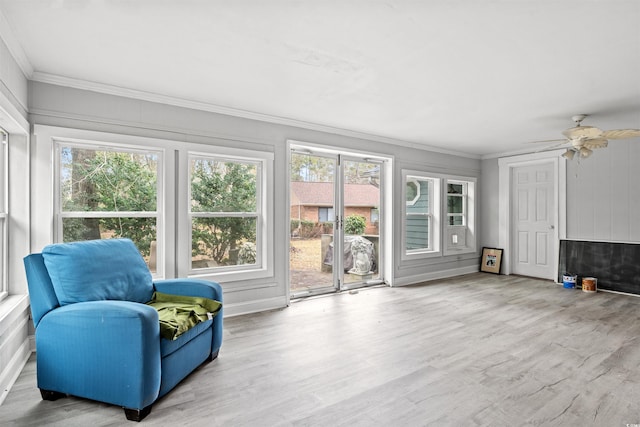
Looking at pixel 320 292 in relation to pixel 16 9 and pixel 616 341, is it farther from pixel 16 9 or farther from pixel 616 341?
pixel 16 9

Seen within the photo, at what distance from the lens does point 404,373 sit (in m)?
2.61

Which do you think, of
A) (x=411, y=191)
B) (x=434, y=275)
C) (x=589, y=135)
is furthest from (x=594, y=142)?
(x=434, y=275)

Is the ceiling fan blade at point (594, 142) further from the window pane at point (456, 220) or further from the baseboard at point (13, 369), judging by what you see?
the baseboard at point (13, 369)

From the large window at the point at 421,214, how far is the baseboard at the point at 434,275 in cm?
41

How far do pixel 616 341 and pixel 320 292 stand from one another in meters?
3.30

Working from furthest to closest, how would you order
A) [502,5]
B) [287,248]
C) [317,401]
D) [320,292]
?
[320,292] → [287,248] → [317,401] → [502,5]

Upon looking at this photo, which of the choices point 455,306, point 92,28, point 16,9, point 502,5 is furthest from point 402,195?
point 16,9

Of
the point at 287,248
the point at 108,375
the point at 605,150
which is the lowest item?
→ the point at 108,375

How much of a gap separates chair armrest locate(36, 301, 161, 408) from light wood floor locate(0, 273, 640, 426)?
146mm

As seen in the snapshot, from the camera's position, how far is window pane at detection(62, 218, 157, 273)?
3.17 m

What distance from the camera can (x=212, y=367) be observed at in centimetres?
269

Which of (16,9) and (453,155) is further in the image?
(453,155)

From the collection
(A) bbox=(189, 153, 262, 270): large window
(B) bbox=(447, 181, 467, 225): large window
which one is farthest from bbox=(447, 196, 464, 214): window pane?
(A) bbox=(189, 153, 262, 270): large window

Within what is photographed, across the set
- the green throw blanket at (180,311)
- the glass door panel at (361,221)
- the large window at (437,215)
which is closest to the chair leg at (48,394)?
the green throw blanket at (180,311)
